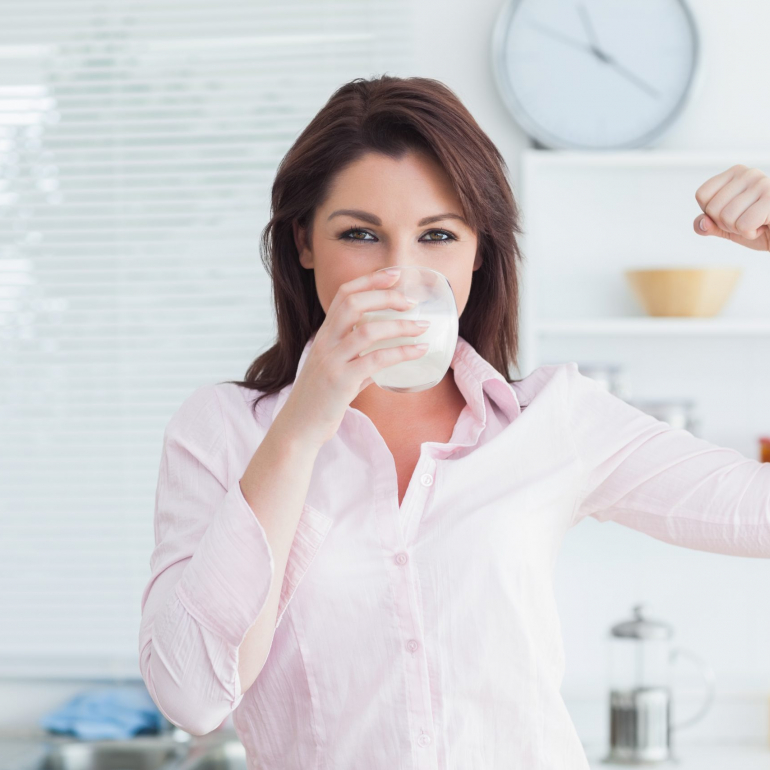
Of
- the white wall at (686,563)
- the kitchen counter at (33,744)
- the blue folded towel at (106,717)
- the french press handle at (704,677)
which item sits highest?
the white wall at (686,563)

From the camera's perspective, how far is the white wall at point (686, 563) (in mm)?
2152

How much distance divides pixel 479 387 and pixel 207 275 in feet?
4.21

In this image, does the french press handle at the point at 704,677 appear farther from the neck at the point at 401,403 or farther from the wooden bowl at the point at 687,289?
the neck at the point at 401,403

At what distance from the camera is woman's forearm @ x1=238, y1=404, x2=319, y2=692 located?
2.88ft

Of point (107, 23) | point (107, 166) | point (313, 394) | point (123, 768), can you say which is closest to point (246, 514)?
point (313, 394)

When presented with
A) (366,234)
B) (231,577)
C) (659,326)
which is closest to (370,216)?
(366,234)

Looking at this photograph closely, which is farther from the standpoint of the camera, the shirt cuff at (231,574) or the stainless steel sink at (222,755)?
the stainless steel sink at (222,755)

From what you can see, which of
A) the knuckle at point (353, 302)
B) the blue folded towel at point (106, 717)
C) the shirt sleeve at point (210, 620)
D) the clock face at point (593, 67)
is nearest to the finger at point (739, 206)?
the knuckle at point (353, 302)

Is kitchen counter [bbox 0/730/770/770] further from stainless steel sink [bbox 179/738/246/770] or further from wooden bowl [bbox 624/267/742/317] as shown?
wooden bowl [bbox 624/267/742/317]

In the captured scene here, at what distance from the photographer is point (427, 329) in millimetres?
861

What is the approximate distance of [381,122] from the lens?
1096mm

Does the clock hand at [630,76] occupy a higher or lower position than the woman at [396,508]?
higher

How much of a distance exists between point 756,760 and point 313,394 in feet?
5.67

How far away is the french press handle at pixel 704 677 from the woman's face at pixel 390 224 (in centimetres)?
135
